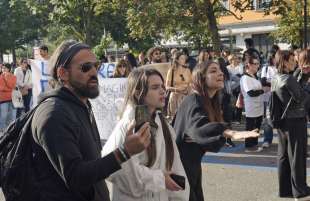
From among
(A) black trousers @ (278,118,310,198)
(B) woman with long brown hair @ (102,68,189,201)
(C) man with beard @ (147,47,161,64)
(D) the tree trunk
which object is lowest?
(A) black trousers @ (278,118,310,198)

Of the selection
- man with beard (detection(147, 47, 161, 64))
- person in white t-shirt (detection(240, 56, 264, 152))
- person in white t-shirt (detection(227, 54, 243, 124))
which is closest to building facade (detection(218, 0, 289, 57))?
person in white t-shirt (detection(227, 54, 243, 124))

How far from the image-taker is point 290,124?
249 inches

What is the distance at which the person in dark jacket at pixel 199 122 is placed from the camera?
13.7ft

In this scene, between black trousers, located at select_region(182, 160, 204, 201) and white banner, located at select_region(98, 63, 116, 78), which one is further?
white banner, located at select_region(98, 63, 116, 78)

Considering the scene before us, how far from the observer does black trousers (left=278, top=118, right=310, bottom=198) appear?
20.6 ft

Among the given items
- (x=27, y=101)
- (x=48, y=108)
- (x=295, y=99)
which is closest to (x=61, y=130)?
(x=48, y=108)

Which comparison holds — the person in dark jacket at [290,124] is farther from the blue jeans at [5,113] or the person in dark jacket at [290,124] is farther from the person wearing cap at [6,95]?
the blue jeans at [5,113]

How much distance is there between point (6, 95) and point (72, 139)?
440 inches

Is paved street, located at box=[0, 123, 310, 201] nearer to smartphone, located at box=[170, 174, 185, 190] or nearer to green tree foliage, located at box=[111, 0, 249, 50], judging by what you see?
smartphone, located at box=[170, 174, 185, 190]

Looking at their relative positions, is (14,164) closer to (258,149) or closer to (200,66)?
(200,66)

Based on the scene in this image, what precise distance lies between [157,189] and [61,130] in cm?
97

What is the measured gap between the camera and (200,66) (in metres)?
4.53

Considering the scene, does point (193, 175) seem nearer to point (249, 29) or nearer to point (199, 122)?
point (199, 122)

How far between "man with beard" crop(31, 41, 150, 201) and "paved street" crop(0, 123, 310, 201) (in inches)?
159
